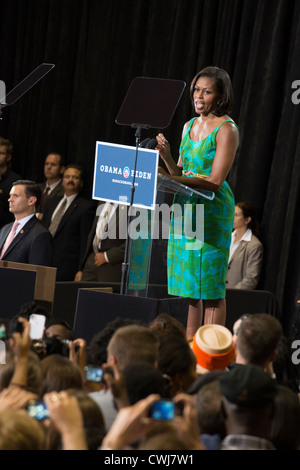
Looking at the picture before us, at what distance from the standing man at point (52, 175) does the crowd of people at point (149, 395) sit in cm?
453

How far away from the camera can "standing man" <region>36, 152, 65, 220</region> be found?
25.2 ft

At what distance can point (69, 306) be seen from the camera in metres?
5.61

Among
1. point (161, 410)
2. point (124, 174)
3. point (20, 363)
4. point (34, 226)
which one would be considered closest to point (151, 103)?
point (124, 174)

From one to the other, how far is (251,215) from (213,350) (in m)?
3.51

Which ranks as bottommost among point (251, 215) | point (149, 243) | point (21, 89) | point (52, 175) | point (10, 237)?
point (10, 237)

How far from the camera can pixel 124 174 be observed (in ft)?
12.7

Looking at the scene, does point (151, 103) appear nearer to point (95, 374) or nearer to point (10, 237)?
point (10, 237)

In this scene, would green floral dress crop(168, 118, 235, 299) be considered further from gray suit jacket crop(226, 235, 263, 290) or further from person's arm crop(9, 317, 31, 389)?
gray suit jacket crop(226, 235, 263, 290)

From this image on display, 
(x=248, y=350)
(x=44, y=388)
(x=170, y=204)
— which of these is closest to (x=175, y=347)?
(x=248, y=350)

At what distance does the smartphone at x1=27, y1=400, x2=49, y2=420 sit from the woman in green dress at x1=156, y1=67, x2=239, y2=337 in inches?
79.3

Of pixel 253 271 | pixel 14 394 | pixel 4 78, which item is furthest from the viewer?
pixel 4 78
